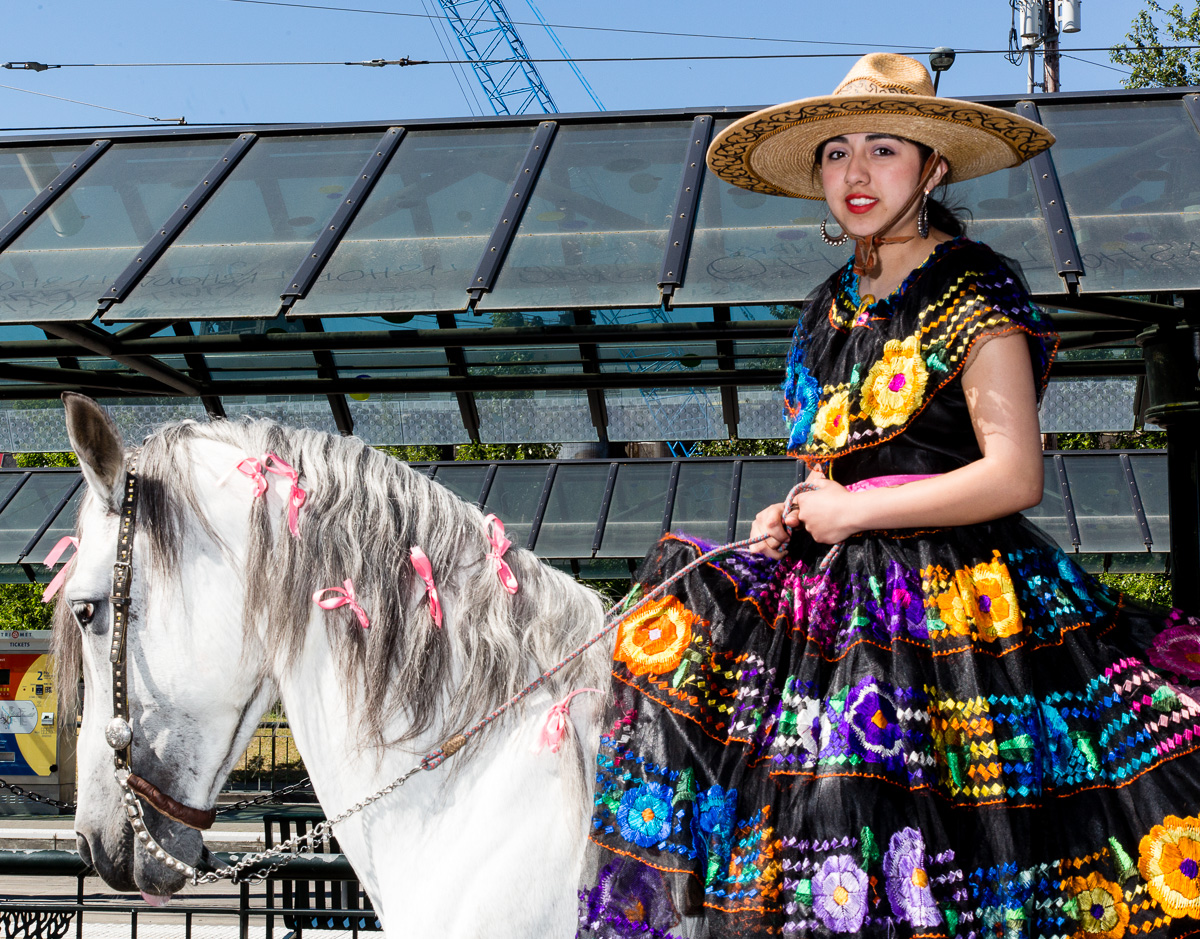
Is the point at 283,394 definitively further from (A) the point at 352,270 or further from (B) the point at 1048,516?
(B) the point at 1048,516

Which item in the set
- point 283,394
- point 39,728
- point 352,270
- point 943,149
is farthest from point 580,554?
point 39,728

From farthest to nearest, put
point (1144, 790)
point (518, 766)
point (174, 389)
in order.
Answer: point (174, 389), point (518, 766), point (1144, 790)

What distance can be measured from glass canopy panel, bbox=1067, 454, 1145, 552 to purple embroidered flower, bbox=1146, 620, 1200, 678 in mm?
8642

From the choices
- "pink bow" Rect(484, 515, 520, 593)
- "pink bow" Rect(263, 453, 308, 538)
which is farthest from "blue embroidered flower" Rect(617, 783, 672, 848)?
"pink bow" Rect(263, 453, 308, 538)

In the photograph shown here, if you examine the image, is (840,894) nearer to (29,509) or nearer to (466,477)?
(466,477)

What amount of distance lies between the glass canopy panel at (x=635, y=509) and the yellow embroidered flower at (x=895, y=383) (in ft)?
26.6

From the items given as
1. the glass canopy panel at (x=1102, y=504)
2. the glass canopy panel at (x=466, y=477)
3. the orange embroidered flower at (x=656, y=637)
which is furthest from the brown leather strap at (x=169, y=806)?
the glass canopy panel at (x=1102, y=504)

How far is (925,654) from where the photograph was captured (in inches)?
74.8

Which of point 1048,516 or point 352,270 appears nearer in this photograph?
point 352,270

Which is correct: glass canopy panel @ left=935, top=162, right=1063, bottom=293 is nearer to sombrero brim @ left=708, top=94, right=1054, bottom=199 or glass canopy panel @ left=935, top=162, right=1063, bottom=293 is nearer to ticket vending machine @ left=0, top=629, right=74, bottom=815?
sombrero brim @ left=708, top=94, right=1054, bottom=199

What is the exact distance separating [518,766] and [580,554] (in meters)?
8.43

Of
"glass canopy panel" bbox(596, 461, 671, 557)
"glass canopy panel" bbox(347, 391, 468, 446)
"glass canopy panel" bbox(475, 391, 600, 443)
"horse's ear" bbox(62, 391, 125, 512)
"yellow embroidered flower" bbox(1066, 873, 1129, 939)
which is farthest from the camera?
"glass canopy panel" bbox(596, 461, 671, 557)

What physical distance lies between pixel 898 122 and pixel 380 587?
5.18 ft

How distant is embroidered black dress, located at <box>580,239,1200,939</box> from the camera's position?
175 centimetres
